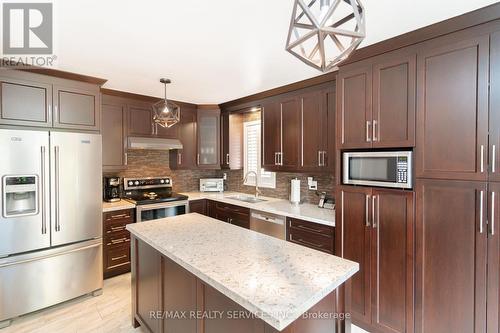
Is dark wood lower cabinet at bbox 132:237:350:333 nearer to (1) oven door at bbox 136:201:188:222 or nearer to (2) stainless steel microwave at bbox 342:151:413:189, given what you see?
(2) stainless steel microwave at bbox 342:151:413:189

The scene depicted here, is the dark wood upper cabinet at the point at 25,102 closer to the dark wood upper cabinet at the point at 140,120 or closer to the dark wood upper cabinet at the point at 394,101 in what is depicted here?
the dark wood upper cabinet at the point at 140,120

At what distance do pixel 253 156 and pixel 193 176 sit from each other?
49.7 inches

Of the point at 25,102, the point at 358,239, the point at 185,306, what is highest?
the point at 25,102

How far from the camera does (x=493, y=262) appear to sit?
1.50 m

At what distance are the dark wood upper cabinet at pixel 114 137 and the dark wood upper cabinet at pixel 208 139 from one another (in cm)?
117

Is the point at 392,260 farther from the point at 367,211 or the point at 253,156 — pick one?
the point at 253,156

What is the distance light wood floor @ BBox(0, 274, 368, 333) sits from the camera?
2.16m

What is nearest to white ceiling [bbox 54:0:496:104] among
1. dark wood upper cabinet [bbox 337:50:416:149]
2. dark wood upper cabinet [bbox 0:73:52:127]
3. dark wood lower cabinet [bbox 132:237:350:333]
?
dark wood upper cabinet [bbox 337:50:416:149]

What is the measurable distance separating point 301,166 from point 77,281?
280 centimetres

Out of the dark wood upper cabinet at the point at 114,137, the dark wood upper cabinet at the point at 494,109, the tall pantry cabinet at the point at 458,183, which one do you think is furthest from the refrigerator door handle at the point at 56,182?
the dark wood upper cabinet at the point at 494,109

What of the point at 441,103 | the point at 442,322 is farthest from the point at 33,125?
the point at 442,322

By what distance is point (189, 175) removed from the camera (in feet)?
14.8

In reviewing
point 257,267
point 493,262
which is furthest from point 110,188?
point 493,262
